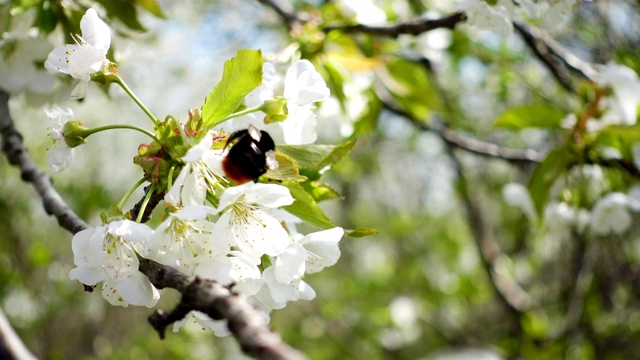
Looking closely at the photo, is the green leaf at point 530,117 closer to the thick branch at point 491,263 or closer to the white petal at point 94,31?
the white petal at point 94,31

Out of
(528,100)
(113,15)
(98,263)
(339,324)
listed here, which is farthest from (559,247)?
(98,263)

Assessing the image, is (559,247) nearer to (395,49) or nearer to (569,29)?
(569,29)

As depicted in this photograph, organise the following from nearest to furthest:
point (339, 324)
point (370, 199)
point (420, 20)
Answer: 1. point (420, 20)
2. point (339, 324)
3. point (370, 199)

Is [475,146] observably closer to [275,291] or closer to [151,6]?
[151,6]

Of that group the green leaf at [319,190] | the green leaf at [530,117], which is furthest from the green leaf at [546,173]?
the green leaf at [319,190]

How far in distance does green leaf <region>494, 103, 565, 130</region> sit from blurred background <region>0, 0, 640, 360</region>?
266mm

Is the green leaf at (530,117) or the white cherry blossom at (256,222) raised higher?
the white cherry blossom at (256,222)

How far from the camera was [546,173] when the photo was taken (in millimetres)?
1721

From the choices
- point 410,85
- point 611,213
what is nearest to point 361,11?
point 410,85

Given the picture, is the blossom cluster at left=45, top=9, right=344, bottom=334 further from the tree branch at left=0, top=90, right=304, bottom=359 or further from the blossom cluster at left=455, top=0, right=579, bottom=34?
the blossom cluster at left=455, top=0, right=579, bottom=34

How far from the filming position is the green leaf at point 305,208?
0.96m

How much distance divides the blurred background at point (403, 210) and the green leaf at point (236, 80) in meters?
0.71

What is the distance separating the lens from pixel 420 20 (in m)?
1.71

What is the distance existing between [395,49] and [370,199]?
4.93 m
